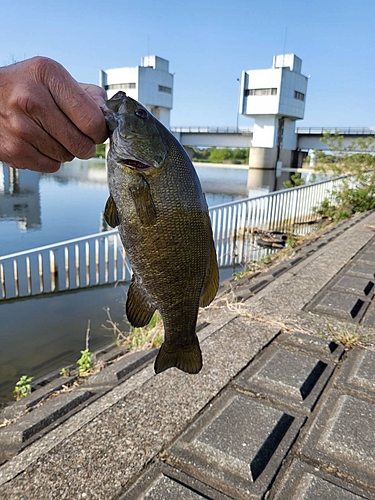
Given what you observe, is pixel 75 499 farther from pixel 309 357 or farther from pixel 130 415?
pixel 309 357

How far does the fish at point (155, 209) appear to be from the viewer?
1.43 m

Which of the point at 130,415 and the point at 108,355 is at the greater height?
the point at 130,415

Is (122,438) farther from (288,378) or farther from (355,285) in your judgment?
(355,285)

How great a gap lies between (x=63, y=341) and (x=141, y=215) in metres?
5.15

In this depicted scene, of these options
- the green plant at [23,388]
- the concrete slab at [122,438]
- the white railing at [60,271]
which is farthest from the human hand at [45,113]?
the white railing at [60,271]

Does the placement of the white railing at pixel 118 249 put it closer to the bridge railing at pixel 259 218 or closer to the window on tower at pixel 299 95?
the bridge railing at pixel 259 218

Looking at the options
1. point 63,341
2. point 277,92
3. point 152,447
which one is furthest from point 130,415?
point 277,92

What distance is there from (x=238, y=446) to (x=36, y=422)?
1.31 meters

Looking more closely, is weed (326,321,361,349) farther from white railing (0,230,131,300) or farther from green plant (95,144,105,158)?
white railing (0,230,131,300)

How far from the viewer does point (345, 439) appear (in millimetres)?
2336

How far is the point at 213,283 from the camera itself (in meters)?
1.64

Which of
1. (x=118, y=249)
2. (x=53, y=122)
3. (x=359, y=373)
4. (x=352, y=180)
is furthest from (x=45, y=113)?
(x=352, y=180)

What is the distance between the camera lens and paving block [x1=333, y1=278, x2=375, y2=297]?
4.75 metres

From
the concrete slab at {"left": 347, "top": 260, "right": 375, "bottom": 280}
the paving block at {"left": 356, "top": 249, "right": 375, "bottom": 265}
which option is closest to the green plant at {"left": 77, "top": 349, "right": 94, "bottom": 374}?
the concrete slab at {"left": 347, "top": 260, "right": 375, "bottom": 280}
